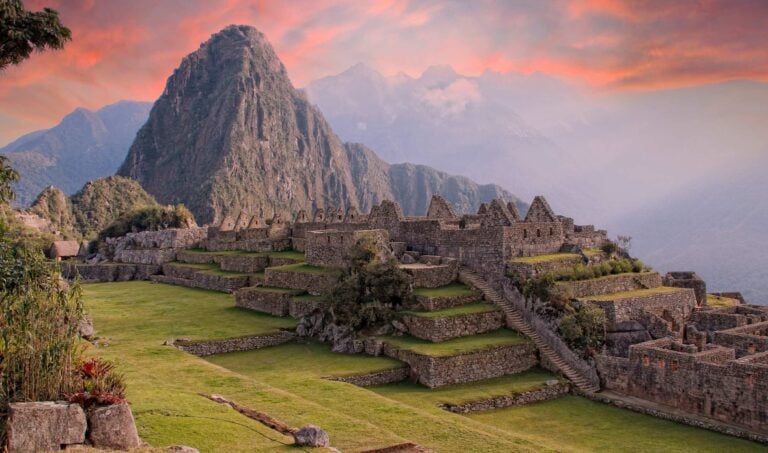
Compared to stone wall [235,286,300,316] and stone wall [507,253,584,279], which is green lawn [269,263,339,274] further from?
stone wall [507,253,584,279]

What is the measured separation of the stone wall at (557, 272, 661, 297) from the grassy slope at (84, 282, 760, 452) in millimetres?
4467

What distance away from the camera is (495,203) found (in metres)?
31.4

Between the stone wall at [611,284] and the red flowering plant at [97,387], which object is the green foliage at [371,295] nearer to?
the stone wall at [611,284]

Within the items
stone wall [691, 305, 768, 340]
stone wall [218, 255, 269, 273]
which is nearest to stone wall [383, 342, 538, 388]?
stone wall [691, 305, 768, 340]

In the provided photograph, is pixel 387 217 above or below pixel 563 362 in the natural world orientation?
above

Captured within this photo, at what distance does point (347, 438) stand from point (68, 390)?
6.23 metres

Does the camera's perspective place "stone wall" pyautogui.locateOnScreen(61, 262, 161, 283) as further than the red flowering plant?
Yes

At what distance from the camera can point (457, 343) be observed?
25016mm

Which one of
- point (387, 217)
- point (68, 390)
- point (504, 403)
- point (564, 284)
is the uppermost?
point (387, 217)

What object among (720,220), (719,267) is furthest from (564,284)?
(720,220)

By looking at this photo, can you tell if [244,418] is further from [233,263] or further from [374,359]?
[233,263]

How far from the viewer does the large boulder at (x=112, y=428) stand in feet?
38.4

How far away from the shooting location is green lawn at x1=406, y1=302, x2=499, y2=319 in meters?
26.0

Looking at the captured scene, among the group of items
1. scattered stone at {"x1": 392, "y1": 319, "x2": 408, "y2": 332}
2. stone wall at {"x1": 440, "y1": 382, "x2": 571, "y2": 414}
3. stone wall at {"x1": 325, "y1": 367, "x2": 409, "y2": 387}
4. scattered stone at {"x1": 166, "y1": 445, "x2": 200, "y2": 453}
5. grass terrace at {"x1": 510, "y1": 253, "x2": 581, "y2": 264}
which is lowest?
stone wall at {"x1": 440, "y1": 382, "x2": 571, "y2": 414}
